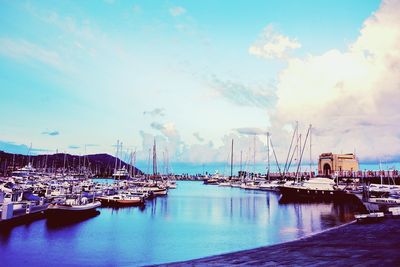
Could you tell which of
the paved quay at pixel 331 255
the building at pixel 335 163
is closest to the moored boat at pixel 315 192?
the paved quay at pixel 331 255

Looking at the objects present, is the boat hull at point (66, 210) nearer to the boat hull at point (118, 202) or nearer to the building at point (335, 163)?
the boat hull at point (118, 202)

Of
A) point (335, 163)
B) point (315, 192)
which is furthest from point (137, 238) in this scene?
point (335, 163)

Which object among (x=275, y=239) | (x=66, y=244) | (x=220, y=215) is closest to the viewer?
(x=66, y=244)

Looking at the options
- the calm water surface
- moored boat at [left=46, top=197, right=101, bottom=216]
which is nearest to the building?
the calm water surface


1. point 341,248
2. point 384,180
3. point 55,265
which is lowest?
point 55,265

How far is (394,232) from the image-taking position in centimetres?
3092

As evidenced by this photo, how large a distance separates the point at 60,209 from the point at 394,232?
41.4m

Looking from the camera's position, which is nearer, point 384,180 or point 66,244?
point 66,244

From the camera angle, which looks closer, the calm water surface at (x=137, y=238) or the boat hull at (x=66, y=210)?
the calm water surface at (x=137, y=238)

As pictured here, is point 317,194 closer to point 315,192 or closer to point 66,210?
point 315,192

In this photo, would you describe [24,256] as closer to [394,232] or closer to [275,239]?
[275,239]

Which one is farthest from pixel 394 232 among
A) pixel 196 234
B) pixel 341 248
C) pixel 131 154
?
pixel 131 154

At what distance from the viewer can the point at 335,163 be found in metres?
173

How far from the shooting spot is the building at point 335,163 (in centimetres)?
17338
